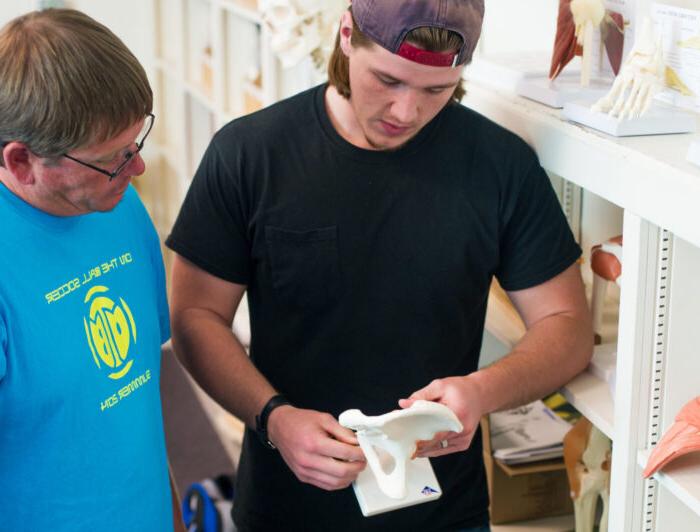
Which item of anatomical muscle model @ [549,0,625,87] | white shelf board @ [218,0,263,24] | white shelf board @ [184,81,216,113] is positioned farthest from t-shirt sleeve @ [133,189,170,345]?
white shelf board @ [184,81,216,113]

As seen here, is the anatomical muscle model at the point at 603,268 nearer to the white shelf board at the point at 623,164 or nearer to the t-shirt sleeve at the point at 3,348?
the white shelf board at the point at 623,164

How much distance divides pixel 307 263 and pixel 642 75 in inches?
24.1

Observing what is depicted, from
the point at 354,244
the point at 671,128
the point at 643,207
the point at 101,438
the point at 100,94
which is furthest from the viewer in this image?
the point at 354,244

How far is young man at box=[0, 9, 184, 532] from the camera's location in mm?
1176

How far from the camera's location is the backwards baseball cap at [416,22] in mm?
1461

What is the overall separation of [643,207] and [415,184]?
40 cm

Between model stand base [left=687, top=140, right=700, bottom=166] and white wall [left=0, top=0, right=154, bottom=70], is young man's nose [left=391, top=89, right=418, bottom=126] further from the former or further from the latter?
white wall [left=0, top=0, right=154, bottom=70]

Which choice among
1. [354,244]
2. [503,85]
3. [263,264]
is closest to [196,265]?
[263,264]

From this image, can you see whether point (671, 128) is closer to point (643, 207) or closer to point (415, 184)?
point (643, 207)

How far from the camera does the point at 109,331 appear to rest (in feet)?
4.41

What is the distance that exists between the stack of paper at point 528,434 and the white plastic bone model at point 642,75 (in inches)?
36.9

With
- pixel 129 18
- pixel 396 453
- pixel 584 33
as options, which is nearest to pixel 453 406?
pixel 396 453

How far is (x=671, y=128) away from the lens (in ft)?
5.13

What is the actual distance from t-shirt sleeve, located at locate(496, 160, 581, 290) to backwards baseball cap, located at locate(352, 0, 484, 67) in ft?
0.92
